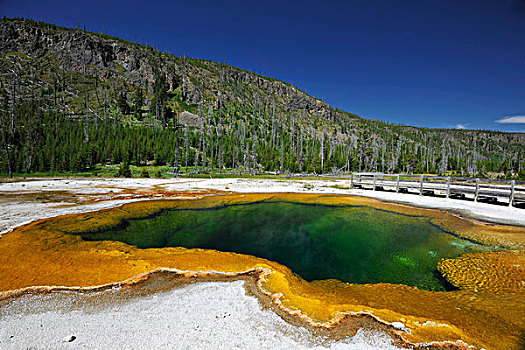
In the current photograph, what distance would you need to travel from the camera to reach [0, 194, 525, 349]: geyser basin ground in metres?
4.40

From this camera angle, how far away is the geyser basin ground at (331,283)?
4398 mm

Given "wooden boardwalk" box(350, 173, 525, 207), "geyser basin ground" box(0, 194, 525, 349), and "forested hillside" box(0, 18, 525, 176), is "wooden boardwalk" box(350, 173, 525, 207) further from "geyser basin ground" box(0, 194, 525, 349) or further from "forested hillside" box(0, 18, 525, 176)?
"forested hillside" box(0, 18, 525, 176)

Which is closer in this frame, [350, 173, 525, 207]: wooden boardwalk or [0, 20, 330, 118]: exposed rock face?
[350, 173, 525, 207]: wooden boardwalk

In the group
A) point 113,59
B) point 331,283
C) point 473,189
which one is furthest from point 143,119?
point 331,283

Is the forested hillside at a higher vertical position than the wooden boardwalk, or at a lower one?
higher

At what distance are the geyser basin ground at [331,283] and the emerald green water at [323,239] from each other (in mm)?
695

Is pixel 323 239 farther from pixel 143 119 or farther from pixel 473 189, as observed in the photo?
pixel 143 119

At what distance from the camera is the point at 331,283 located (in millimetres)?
6785

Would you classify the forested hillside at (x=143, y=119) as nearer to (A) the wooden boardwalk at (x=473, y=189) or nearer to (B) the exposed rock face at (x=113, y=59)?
(B) the exposed rock face at (x=113, y=59)

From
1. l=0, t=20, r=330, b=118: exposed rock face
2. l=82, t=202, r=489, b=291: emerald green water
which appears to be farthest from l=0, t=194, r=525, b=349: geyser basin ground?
l=0, t=20, r=330, b=118: exposed rock face

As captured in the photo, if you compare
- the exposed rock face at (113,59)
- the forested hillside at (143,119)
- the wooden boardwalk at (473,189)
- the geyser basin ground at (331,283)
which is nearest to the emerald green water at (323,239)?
the geyser basin ground at (331,283)

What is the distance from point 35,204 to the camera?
16078mm

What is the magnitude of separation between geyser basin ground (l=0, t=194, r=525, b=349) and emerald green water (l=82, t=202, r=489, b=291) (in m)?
0.70

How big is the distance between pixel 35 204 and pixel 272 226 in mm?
16206
